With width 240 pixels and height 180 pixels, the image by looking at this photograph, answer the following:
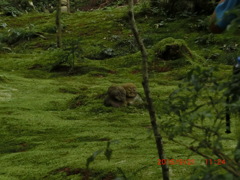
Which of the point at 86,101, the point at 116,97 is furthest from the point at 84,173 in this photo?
the point at 86,101

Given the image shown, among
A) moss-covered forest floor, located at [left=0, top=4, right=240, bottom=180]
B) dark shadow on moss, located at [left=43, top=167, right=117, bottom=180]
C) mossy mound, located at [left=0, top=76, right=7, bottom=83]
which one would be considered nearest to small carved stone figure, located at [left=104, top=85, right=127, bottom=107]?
moss-covered forest floor, located at [left=0, top=4, right=240, bottom=180]

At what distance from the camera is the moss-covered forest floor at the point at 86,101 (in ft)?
16.1

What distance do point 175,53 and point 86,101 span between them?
19.1 feet

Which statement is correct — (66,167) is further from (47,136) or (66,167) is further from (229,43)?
(229,43)

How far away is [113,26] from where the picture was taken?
23.0 meters

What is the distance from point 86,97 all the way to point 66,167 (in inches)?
205

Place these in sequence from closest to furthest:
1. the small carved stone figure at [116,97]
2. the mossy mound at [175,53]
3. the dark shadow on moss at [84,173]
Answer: the dark shadow on moss at [84,173] < the small carved stone figure at [116,97] < the mossy mound at [175,53]

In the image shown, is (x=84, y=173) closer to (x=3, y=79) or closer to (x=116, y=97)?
(x=116, y=97)

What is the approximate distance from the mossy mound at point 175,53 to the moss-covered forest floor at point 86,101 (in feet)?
1.38

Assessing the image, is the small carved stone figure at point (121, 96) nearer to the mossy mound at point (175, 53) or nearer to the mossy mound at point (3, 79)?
the mossy mound at point (3, 79)

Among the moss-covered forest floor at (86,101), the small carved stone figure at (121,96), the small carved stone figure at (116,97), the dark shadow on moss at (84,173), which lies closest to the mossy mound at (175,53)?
the moss-covered forest floor at (86,101)

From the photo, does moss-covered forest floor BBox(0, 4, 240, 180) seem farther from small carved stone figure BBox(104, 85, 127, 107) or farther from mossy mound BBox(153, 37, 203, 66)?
mossy mound BBox(153, 37, 203, 66)

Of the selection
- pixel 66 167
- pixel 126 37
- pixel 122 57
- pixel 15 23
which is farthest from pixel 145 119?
pixel 15 23

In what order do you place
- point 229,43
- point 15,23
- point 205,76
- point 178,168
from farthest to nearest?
point 15,23 → point 229,43 → point 178,168 → point 205,76
